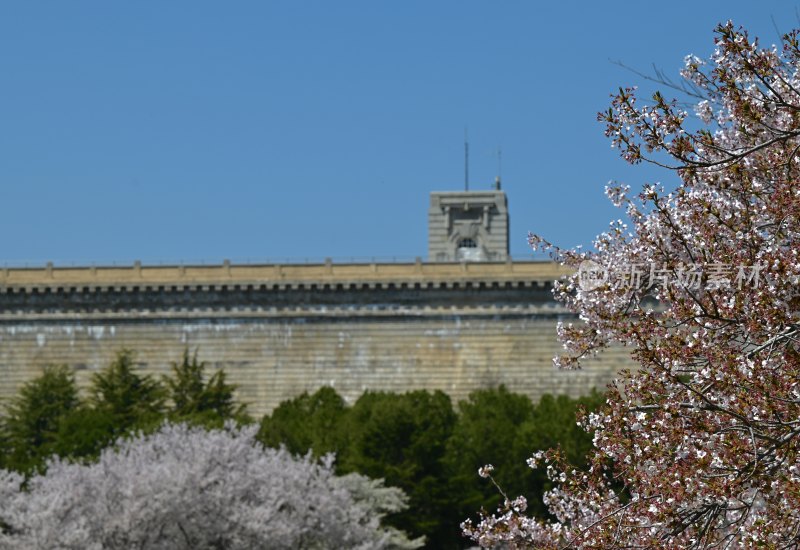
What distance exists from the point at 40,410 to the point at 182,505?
2952cm

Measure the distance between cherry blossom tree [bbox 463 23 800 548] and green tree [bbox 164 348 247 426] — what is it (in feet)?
159

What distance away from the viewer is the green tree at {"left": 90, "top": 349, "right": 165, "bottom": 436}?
205 feet

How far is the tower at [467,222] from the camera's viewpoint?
8844 centimetres

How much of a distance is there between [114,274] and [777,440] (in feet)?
196

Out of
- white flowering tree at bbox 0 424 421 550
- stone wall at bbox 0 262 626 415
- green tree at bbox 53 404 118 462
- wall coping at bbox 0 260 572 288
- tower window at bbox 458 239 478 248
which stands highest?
tower window at bbox 458 239 478 248

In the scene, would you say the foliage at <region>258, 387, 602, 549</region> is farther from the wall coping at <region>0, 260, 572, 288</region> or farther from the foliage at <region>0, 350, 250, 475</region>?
the wall coping at <region>0, 260, 572, 288</region>

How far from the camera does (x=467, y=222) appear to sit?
294 ft

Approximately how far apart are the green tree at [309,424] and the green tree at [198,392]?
2.29 m

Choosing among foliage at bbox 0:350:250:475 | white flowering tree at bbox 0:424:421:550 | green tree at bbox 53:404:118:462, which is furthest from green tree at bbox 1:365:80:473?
white flowering tree at bbox 0:424:421:550

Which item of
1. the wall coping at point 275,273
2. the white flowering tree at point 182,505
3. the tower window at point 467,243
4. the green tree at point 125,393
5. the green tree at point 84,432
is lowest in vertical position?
the white flowering tree at point 182,505

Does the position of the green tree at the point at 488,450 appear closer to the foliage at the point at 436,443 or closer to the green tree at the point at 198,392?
the foliage at the point at 436,443

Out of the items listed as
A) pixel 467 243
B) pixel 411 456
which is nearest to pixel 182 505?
pixel 411 456

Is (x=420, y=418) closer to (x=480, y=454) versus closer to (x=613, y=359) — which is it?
(x=480, y=454)

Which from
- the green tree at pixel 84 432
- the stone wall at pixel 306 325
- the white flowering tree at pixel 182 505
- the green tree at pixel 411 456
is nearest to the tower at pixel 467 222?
the stone wall at pixel 306 325
